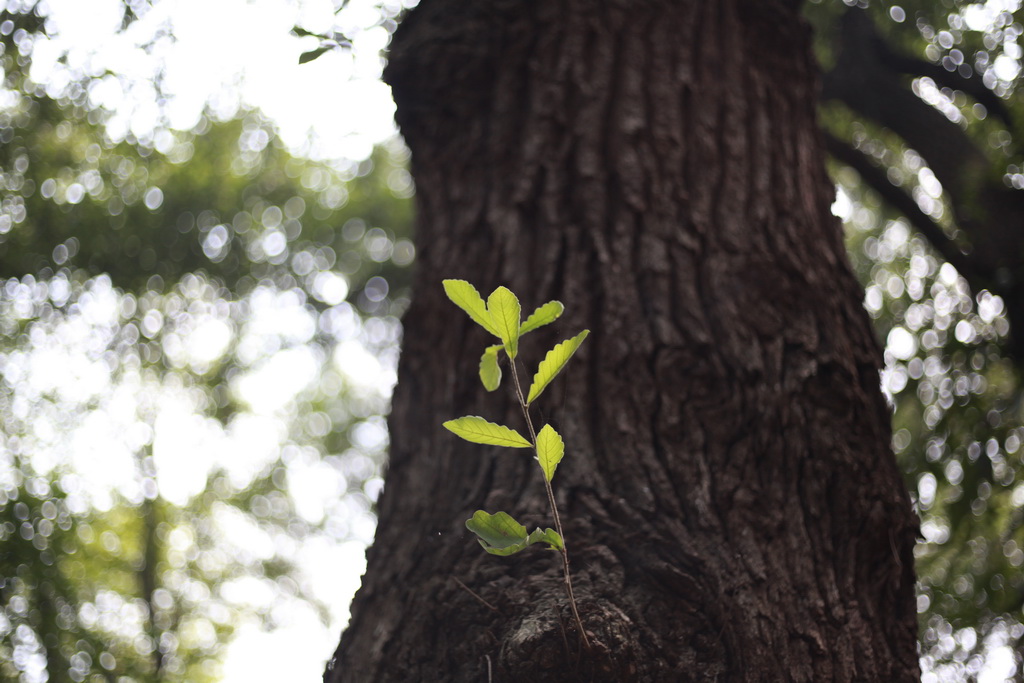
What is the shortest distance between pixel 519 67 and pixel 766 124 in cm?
57

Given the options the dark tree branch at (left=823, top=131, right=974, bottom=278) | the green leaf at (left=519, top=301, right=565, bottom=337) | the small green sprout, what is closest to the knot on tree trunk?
the small green sprout

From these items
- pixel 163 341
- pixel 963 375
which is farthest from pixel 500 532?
pixel 163 341

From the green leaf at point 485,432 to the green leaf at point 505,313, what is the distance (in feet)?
0.28

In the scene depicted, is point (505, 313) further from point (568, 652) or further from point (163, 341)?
point (163, 341)

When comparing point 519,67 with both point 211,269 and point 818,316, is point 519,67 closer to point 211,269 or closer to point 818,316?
point 818,316

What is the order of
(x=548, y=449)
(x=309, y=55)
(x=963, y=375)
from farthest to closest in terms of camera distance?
1. (x=963, y=375)
2. (x=309, y=55)
3. (x=548, y=449)

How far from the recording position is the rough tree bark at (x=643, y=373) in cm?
104

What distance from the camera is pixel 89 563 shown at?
6027 millimetres

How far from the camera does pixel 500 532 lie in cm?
82

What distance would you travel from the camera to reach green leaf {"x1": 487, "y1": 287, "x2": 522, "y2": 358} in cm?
82

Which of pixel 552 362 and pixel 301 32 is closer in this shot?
pixel 552 362

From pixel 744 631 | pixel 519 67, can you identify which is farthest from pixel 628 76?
pixel 744 631

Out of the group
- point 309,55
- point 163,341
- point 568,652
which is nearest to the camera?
point 568,652

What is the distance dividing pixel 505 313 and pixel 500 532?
253mm
